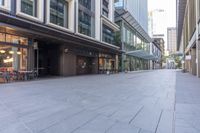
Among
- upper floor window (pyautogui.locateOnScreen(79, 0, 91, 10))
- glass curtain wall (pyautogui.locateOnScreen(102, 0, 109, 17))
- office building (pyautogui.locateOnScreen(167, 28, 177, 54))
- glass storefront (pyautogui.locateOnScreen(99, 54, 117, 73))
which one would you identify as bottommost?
glass storefront (pyautogui.locateOnScreen(99, 54, 117, 73))

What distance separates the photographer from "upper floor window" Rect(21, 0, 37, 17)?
70.5 feet

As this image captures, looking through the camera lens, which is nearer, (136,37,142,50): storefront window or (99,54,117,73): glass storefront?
(99,54,117,73): glass storefront

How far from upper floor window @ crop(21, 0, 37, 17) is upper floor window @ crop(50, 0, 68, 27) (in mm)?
3428

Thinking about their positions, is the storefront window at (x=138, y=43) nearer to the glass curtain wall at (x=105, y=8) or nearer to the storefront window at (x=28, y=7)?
the glass curtain wall at (x=105, y=8)

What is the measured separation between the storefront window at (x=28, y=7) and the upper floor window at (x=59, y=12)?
11.3ft

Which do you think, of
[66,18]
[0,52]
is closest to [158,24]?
[66,18]

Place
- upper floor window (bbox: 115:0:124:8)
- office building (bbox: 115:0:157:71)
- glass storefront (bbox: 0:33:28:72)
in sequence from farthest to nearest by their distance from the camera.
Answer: office building (bbox: 115:0:157:71) < upper floor window (bbox: 115:0:124:8) < glass storefront (bbox: 0:33:28:72)

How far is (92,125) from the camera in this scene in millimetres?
5586

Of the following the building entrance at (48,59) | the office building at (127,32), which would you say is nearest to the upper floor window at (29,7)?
the building entrance at (48,59)

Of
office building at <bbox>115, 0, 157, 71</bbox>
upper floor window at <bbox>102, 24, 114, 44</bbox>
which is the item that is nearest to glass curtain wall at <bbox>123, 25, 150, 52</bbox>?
office building at <bbox>115, 0, 157, 71</bbox>

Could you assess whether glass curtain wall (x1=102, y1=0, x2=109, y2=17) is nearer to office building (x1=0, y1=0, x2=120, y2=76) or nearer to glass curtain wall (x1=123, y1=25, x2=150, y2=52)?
office building (x1=0, y1=0, x2=120, y2=76)

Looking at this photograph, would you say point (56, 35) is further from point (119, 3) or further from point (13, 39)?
point (119, 3)

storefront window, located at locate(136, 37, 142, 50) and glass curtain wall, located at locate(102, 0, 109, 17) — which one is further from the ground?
glass curtain wall, located at locate(102, 0, 109, 17)

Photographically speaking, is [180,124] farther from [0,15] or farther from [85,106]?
[0,15]
